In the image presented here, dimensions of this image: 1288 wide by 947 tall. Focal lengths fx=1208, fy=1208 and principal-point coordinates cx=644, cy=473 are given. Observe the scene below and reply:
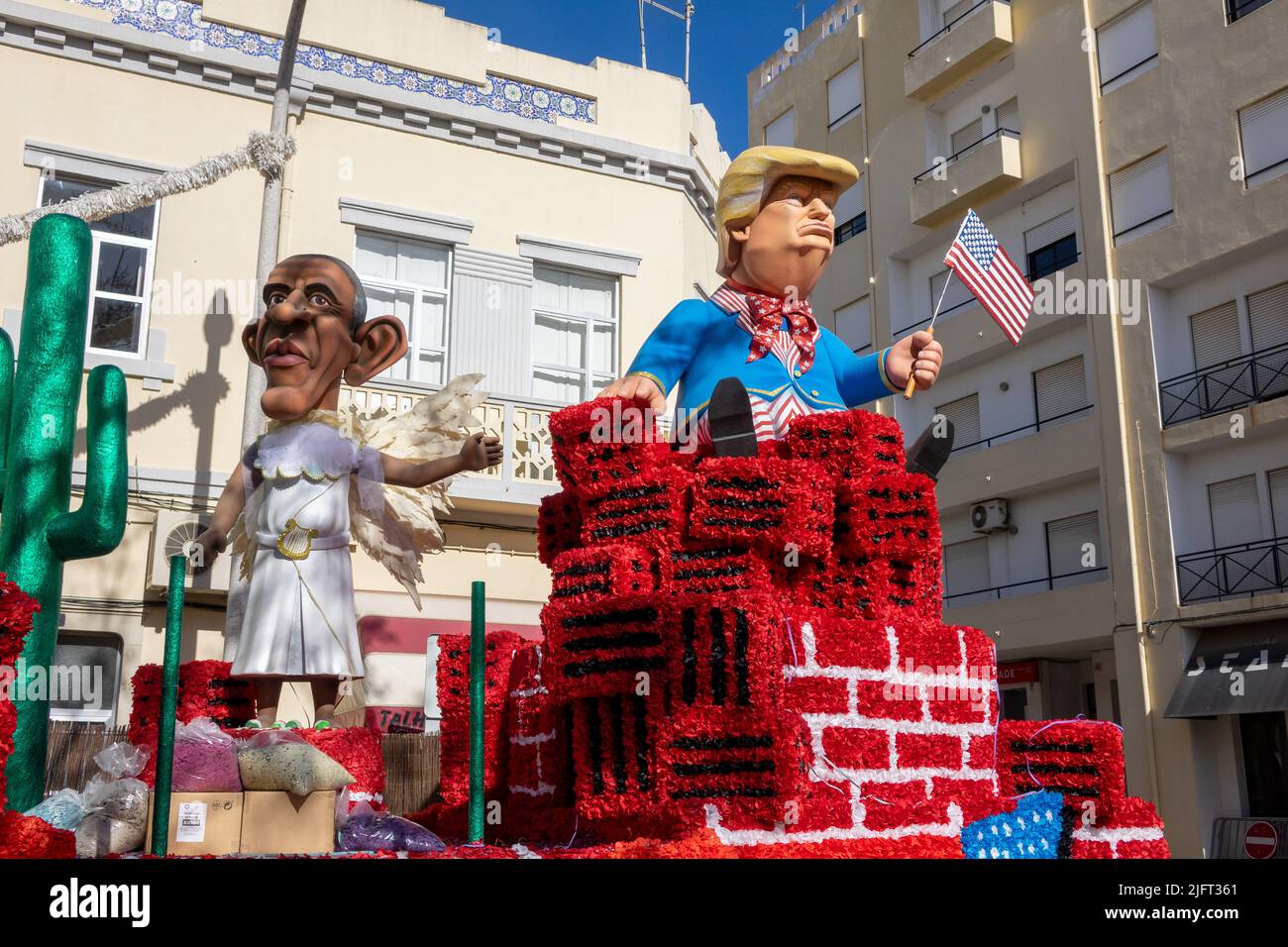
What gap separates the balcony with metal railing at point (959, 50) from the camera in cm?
1747

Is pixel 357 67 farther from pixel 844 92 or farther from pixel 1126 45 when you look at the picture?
pixel 844 92

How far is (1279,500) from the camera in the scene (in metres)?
13.9

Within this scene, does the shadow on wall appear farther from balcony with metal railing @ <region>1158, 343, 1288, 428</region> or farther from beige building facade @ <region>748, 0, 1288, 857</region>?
balcony with metal railing @ <region>1158, 343, 1288, 428</region>

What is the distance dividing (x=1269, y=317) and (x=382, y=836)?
1306cm

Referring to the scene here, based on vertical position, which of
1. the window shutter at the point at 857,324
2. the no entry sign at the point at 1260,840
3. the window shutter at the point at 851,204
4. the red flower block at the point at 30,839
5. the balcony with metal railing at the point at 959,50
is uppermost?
the balcony with metal railing at the point at 959,50

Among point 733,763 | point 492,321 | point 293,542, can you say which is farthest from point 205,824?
point 492,321

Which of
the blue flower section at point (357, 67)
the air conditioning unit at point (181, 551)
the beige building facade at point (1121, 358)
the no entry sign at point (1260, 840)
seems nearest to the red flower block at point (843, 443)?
the air conditioning unit at point (181, 551)

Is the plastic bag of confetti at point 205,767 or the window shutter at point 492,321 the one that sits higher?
the window shutter at point 492,321

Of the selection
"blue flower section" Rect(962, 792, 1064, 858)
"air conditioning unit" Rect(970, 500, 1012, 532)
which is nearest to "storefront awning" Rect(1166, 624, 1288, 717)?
"air conditioning unit" Rect(970, 500, 1012, 532)

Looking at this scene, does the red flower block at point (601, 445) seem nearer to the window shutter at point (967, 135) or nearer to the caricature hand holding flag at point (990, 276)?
the caricature hand holding flag at point (990, 276)

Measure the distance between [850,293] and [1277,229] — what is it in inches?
292

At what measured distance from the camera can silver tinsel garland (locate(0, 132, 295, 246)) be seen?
6859 millimetres

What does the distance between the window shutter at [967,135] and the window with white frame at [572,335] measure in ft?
28.5

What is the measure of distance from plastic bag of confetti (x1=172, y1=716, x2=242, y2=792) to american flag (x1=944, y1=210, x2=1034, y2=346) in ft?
12.9
